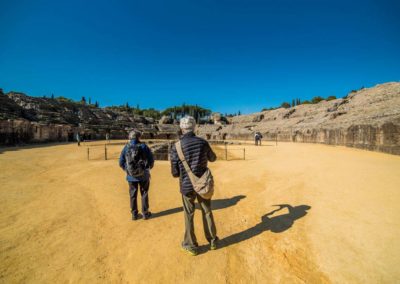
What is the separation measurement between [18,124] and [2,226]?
21.2 metres

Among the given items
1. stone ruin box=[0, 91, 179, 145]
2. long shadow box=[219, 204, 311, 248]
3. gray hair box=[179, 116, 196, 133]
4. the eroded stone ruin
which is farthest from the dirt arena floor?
stone ruin box=[0, 91, 179, 145]

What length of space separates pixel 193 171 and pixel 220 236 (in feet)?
4.27

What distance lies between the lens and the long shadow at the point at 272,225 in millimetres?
2873

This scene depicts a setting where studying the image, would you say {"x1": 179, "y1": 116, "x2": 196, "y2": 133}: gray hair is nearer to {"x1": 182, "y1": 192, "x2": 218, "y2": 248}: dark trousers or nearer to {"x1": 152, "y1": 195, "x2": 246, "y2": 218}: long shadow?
{"x1": 182, "y1": 192, "x2": 218, "y2": 248}: dark trousers

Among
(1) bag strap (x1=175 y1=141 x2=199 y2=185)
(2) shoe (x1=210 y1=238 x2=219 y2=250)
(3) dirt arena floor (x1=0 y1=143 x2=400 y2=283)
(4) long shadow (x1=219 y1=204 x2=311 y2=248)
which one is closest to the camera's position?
(3) dirt arena floor (x1=0 y1=143 x2=400 y2=283)

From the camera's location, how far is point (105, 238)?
293 centimetres

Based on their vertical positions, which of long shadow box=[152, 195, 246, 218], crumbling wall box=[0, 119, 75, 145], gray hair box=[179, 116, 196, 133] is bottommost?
long shadow box=[152, 195, 246, 218]

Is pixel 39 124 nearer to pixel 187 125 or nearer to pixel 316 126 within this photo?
pixel 187 125

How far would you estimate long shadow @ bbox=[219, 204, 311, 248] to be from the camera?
2873 mm

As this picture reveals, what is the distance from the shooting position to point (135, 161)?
3.47 metres

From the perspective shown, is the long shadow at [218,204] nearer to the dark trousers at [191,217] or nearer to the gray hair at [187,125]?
the dark trousers at [191,217]

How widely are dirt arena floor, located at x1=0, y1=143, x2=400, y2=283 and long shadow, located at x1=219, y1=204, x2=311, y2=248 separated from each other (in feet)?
0.06

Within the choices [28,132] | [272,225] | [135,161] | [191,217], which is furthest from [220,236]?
[28,132]

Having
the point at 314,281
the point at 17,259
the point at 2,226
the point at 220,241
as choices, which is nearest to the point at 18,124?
the point at 2,226
